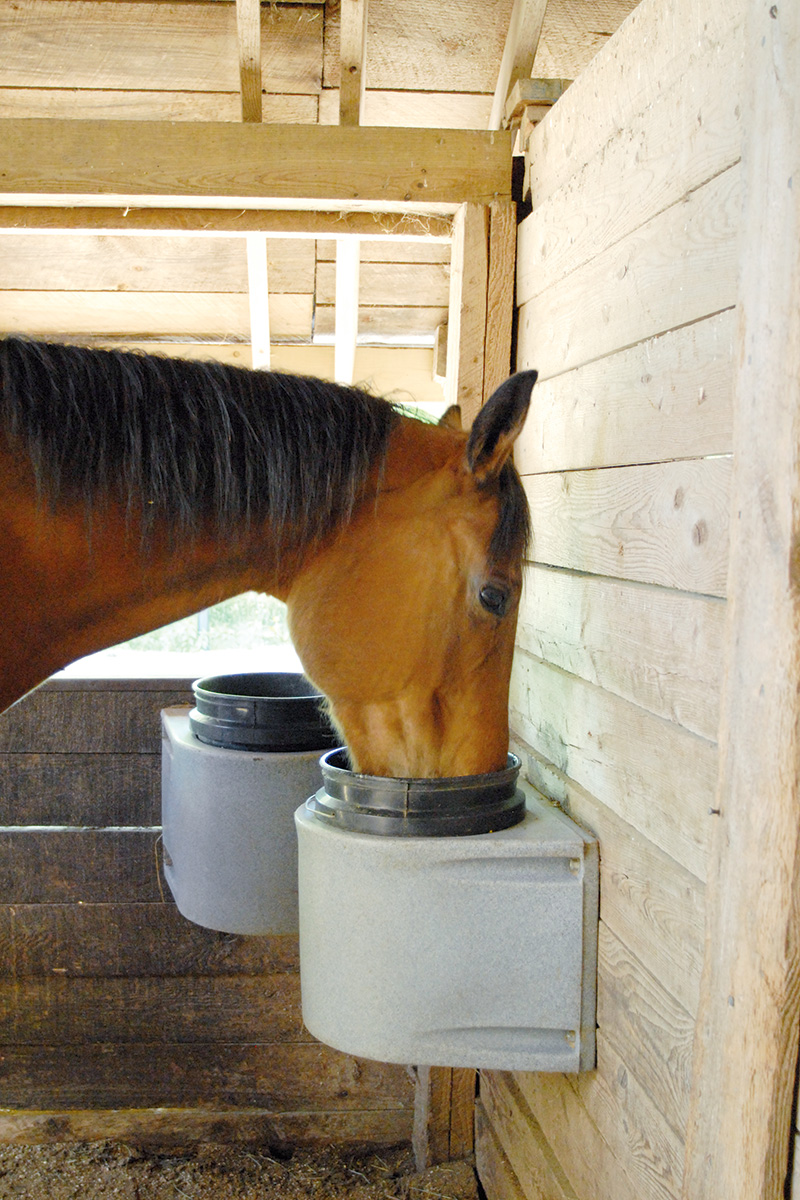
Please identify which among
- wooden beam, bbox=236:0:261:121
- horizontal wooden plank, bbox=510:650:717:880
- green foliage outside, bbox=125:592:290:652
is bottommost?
green foliage outside, bbox=125:592:290:652

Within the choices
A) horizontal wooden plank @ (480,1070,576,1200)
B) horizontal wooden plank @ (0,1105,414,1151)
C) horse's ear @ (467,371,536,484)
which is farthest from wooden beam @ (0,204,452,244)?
horizontal wooden plank @ (0,1105,414,1151)

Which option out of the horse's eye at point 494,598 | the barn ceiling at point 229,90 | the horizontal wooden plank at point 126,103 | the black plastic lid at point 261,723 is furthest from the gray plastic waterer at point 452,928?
the horizontal wooden plank at point 126,103

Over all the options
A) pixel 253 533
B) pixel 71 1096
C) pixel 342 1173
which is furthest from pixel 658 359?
pixel 71 1096

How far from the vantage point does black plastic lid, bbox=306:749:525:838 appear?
1335 mm

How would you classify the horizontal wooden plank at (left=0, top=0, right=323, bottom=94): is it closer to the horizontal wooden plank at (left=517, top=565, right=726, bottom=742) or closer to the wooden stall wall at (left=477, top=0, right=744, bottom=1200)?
the wooden stall wall at (left=477, top=0, right=744, bottom=1200)

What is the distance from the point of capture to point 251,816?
1.78 metres

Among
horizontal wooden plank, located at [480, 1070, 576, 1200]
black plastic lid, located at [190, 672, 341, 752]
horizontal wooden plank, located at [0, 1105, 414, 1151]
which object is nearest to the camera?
horizontal wooden plank, located at [480, 1070, 576, 1200]

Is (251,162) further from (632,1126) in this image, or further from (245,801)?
(632,1126)

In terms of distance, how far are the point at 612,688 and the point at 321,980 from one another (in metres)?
0.64

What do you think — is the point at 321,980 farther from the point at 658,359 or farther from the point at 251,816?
the point at 658,359

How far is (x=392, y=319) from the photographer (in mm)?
2863

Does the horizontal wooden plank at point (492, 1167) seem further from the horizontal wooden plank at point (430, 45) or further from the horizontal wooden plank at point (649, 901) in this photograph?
the horizontal wooden plank at point (430, 45)

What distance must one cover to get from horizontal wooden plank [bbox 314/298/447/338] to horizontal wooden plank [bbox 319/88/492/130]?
522 millimetres

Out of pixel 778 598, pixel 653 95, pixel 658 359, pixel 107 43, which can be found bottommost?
pixel 778 598
